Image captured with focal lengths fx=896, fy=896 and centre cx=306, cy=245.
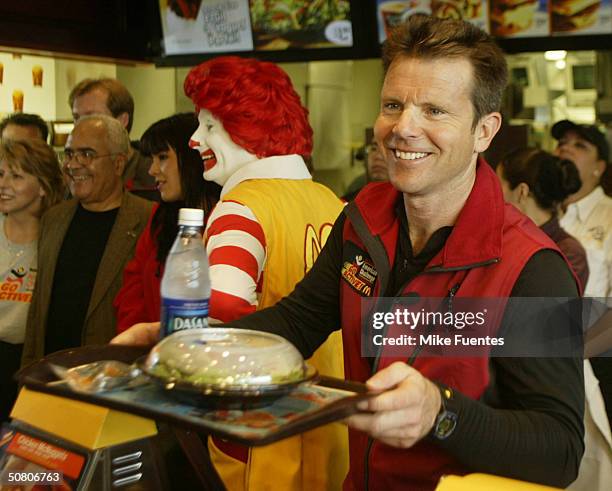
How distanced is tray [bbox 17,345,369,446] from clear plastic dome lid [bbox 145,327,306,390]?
1.3 inches

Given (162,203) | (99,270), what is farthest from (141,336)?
(99,270)

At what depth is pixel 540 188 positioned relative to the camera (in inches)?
125

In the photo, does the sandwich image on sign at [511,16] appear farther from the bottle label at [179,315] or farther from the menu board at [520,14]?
the bottle label at [179,315]

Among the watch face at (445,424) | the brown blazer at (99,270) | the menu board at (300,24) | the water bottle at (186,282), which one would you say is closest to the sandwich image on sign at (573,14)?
the menu board at (300,24)

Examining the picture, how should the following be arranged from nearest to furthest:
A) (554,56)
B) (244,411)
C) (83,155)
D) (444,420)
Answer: (244,411) → (444,420) → (83,155) → (554,56)

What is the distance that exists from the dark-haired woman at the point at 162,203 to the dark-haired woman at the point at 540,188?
1076 mm

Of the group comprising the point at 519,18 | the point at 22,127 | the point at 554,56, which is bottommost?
the point at 22,127

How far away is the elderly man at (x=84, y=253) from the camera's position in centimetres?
312

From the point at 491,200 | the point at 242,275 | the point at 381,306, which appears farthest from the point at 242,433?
the point at 242,275

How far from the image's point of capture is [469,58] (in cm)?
146

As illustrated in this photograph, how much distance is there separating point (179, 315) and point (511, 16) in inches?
120

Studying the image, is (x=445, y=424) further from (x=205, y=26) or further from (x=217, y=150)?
(x=205, y=26)

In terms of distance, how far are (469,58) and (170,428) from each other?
30.1 inches

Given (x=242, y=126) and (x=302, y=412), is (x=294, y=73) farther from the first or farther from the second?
(x=302, y=412)
